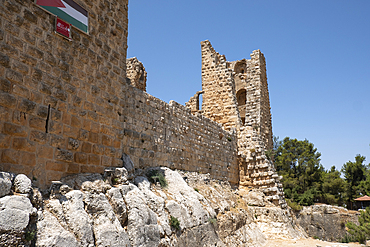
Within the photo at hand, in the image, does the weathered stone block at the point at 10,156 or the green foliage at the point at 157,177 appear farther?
the green foliage at the point at 157,177

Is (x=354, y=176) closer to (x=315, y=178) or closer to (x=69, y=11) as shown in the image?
(x=315, y=178)

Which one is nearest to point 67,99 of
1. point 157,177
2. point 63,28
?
point 63,28

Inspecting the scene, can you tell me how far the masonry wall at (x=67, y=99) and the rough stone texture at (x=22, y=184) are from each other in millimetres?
203

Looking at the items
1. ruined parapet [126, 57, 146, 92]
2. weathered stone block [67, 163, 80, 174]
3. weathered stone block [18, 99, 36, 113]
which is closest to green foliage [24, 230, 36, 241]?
weathered stone block [67, 163, 80, 174]

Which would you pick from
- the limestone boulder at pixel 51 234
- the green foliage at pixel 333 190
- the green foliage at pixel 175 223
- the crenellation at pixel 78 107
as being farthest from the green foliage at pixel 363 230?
the limestone boulder at pixel 51 234

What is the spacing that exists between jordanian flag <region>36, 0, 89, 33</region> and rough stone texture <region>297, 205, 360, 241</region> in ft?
52.3

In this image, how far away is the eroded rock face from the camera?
3.81 meters

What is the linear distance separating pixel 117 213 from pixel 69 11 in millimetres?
3678

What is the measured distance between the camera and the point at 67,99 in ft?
17.3

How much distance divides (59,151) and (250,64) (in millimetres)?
13716

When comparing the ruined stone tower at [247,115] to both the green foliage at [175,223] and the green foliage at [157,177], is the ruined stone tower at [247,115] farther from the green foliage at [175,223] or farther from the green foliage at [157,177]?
the green foliage at [175,223]

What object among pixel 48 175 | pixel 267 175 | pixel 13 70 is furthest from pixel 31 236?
pixel 267 175

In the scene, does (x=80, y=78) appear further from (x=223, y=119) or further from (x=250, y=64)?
(x=250, y=64)

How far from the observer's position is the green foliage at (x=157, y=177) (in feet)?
24.2
